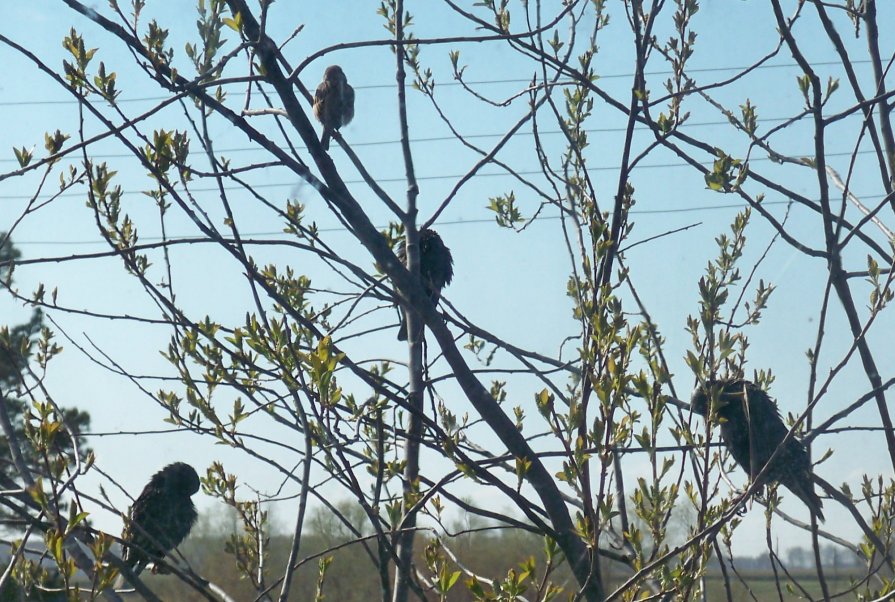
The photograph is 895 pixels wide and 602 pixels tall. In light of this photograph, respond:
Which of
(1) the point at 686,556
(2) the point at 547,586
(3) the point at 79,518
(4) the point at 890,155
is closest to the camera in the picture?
(3) the point at 79,518

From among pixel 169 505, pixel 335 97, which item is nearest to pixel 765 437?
pixel 335 97

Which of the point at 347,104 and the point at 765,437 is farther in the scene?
the point at 347,104

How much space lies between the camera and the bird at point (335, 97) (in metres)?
5.50

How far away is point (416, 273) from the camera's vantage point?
3664 millimetres

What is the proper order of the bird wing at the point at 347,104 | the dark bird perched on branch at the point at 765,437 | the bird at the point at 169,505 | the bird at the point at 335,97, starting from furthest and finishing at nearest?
the bird at the point at 169,505
the bird wing at the point at 347,104
the bird at the point at 335,97
the dark bird perched on branch at the point at 765,437

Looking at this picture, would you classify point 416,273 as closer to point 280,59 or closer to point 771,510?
point 280,59

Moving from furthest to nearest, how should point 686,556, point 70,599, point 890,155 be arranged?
point 890,155, point 686,556, point 70,599

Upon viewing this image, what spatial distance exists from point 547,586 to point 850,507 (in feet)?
5.11

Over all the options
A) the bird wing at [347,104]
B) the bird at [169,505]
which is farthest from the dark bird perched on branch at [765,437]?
the bird at [169,505]

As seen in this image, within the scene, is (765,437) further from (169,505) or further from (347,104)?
(169,505)

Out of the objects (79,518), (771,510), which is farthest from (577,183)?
(79,518)

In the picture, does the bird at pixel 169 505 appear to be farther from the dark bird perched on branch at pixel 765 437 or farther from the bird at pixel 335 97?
the dark bird perched on branch at pixel 765 437

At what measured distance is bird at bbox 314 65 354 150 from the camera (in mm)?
5496

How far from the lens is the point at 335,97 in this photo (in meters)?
5.79
